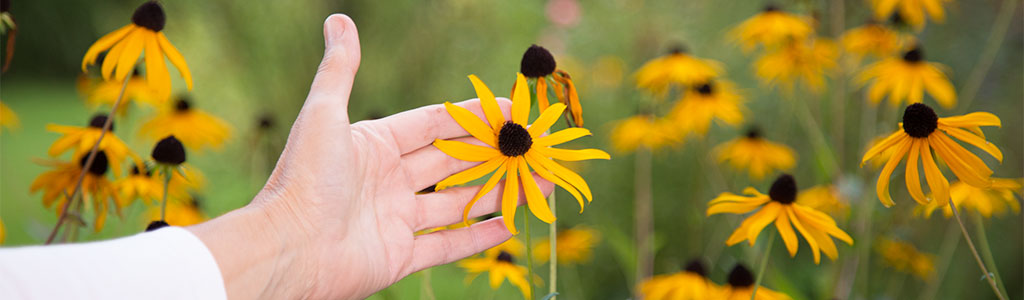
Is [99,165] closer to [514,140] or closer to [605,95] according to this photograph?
[514,140]

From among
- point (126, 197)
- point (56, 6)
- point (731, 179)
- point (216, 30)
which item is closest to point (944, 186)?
point (126, 197)

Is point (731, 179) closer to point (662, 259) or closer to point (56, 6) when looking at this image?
point (662, 259)

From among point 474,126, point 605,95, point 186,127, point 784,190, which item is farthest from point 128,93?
point 605,95

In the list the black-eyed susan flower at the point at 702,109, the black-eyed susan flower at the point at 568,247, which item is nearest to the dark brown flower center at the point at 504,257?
the black-eyed susan flower at the point at 568,247

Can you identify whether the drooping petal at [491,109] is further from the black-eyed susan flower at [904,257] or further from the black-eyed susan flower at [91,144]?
the black-eyed susan flower at [904,257]

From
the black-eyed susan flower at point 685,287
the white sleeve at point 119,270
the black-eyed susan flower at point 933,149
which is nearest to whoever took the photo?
the white sleeve at point 119,270

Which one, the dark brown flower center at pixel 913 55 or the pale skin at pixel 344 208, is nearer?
the pale skin at pixel 344 208
